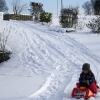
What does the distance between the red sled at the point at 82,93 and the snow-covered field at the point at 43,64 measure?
174 mm

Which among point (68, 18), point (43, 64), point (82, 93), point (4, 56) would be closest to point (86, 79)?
point (82, 93)

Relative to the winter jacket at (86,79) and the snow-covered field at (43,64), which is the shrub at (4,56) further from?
the winter jacket at (86,79)

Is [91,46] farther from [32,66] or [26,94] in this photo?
[26,94]

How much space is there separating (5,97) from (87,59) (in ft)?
20.2

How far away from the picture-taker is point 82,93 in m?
8.98

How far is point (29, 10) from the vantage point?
Answer: 4178 cm

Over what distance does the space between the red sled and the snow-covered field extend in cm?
17

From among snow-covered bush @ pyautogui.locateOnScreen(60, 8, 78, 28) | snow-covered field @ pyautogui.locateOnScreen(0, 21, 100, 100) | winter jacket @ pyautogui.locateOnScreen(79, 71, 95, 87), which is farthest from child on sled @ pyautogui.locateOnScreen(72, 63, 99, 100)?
snow-covered bush @ pyautogui.locateOnScreen(60, 8, 78, 28)

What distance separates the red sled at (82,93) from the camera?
8867 millimetres

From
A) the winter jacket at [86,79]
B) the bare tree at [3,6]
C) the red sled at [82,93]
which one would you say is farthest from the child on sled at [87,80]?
the bare tree at [3,6]

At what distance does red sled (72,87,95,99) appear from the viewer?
8.87 m

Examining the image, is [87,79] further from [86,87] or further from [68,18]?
[68,18]

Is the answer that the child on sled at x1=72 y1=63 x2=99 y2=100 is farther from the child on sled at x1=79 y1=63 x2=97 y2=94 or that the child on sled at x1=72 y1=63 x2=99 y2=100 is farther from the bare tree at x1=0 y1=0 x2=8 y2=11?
the bare tree at x1=0 y1=0 x2=8 y2=11

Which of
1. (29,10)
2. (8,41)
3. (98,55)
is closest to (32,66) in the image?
(98,55)
